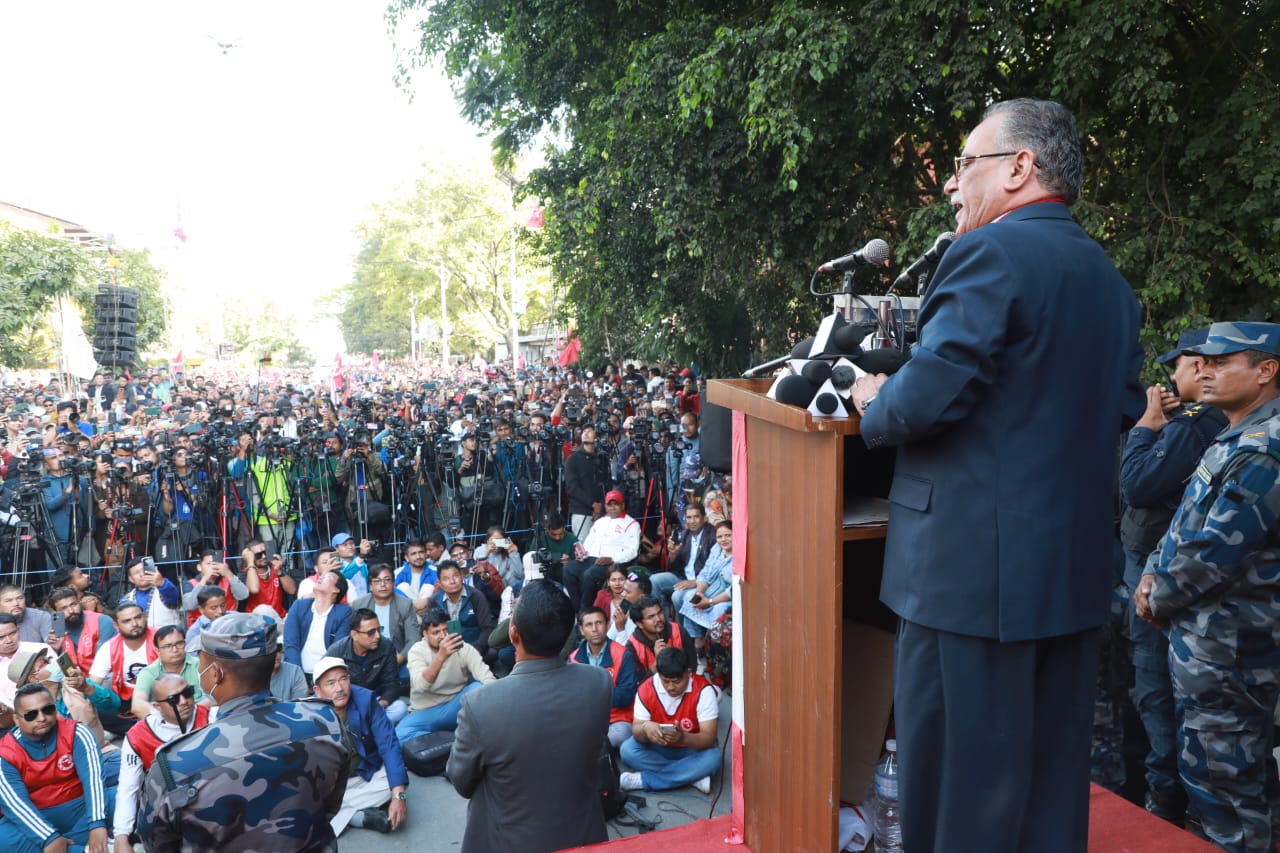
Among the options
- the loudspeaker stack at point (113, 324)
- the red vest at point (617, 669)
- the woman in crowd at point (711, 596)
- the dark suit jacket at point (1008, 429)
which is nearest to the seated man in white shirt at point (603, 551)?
the woman in crowd at point (711, 596)

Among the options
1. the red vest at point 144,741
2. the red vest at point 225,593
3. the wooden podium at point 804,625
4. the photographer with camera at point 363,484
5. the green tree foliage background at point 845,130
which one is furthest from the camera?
the photographer with camera at point 363,484

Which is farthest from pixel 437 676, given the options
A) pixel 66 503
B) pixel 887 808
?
pixel 66 503

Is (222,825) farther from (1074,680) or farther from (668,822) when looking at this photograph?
(668,822)

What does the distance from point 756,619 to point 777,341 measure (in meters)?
7.68

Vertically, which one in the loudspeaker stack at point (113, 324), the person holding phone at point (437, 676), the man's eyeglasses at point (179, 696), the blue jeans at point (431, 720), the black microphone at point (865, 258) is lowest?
the blue jeans at point (431, 720)

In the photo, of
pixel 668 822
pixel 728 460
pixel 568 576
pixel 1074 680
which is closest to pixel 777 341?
pixel 568 576

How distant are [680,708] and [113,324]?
15269mm

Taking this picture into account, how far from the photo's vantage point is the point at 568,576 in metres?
7.15

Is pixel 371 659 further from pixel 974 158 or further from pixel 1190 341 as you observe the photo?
pixel 974 158

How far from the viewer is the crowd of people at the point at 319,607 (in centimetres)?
222

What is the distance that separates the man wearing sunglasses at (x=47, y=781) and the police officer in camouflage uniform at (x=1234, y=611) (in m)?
4.30

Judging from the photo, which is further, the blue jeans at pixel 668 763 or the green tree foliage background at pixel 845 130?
the green tree foliage background at pixel 845 130

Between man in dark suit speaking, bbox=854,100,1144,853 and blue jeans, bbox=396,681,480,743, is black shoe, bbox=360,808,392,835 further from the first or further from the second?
man in dark suit speaking, bbox=854,100,1144,853

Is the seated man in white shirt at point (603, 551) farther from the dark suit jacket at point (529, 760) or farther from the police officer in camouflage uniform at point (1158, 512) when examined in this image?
the dark suit jacket at point (529, 760)
